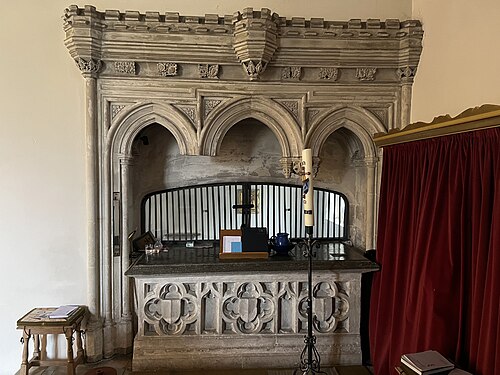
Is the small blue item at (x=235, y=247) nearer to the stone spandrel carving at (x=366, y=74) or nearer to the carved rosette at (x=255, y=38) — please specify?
the carved rosette at (x=255, y=38)

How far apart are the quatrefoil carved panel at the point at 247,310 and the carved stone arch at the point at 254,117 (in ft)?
3.56

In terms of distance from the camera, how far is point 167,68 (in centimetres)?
283

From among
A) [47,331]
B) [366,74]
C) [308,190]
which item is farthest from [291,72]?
[47,331]

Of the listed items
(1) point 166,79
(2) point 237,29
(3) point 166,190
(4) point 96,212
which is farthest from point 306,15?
(4) point 96,212

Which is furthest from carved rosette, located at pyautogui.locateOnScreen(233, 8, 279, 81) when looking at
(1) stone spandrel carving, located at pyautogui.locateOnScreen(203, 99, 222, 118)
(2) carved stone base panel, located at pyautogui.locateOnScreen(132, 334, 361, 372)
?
(2) carved stone base panel, located at pyautogui.locateOnScreen(132, 334, 361, 372)

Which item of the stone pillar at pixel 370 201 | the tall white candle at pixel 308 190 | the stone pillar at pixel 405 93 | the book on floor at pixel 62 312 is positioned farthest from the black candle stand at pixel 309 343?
the book on floor at pixel 62 312

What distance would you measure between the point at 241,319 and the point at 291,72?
6.29 feet

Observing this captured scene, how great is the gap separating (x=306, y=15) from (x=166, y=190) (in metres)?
1.90

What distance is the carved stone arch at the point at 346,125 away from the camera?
2979mm

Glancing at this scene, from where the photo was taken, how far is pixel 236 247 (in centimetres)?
287

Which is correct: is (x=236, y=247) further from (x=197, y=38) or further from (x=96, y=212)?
(x=197, y=38)

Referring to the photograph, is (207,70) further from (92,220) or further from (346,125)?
(92,220)

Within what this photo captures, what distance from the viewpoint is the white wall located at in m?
1.99

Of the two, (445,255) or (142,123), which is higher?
(142,123)
